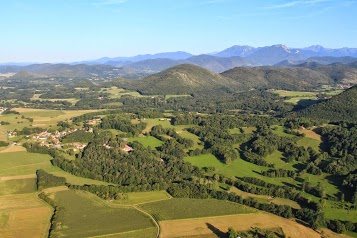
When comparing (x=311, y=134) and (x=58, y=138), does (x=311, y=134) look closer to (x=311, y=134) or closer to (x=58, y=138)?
(x=311, y=134)

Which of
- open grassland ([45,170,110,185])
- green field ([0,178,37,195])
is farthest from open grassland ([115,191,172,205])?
green field ([0,178,37,195])

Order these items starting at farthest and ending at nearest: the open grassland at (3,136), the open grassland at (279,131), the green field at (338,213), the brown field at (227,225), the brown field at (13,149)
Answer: the open grassland at (3,136) → the open grassland at (279,131) → the brown field at (13,149) → the green field at (338,213) → the brown field at (227,225)

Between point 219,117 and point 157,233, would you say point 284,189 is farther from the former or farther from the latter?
point 219,117

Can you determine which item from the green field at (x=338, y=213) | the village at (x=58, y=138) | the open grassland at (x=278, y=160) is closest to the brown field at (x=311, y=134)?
the open grassland at (x=278, y=160)

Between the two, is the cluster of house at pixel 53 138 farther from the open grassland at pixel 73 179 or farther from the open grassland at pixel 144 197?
the open grassland at pixel 144 197

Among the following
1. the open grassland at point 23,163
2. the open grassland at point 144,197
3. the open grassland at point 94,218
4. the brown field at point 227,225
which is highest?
the open grassland at point 23,163

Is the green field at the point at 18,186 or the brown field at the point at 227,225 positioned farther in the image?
the green field at the point at 18,186

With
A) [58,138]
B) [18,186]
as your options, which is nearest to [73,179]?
[18,186]

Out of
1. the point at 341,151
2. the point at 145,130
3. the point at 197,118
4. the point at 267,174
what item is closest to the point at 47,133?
the point at 145,130
